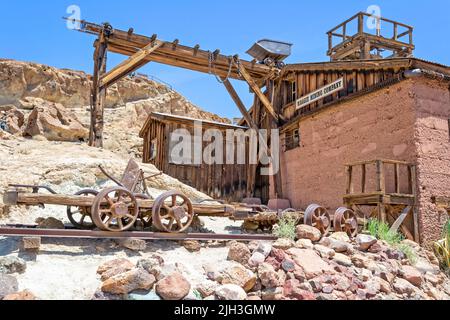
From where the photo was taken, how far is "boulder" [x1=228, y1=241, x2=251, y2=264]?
679cm

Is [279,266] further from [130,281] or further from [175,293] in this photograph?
[130,281]

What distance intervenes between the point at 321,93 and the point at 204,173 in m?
5.85

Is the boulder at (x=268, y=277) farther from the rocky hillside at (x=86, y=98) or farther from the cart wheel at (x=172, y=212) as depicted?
the rocky hillside at (x=86, y=98)

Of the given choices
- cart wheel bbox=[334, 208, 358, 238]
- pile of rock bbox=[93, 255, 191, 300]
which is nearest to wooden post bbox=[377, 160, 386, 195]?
cart wheel bbox=[334, 208, 358, 238]

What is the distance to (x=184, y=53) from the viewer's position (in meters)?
16.0

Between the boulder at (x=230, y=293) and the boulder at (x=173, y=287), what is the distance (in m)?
0.41

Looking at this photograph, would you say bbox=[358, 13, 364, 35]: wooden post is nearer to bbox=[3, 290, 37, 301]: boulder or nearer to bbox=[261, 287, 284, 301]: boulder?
bbox=[261, 287, 284, 301]: boulder

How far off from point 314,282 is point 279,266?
58 centimetres

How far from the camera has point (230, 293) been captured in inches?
222

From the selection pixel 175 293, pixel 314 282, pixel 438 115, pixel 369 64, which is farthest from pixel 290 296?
pixel 369 64

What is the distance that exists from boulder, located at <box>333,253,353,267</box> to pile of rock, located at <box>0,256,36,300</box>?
4.77 meters

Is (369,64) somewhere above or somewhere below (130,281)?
above

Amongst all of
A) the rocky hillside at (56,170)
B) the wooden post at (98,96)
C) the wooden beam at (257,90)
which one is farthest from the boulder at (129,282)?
the wooden beam at (257,90)
